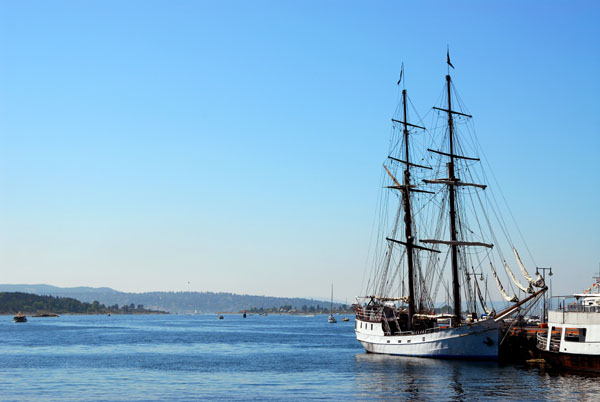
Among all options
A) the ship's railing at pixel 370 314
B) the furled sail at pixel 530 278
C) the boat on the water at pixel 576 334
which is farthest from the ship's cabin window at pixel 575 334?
the ship's railing at pixel 370 314

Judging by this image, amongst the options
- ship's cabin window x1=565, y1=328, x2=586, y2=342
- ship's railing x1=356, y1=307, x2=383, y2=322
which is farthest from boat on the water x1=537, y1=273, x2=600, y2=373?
ship's railing x1=356, y1=307, x2=383, y2=322

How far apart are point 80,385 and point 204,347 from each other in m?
61.6

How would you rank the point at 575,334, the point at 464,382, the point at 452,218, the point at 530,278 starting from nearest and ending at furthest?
1. the point at 464,382
2. the point at 575,334
3. the point at 530,278
4. the point at 452,218

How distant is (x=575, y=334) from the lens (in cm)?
6825

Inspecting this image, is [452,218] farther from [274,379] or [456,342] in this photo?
[274,379]

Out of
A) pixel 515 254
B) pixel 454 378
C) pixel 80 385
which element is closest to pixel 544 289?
pixel 515 254

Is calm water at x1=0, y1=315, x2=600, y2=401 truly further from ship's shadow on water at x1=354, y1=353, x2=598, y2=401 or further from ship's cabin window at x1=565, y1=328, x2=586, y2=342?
ship's cabin window at x1=565, y1=328, x2=586, y2=342

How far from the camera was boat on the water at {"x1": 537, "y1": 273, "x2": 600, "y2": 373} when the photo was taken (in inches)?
2601

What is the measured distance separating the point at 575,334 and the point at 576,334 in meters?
0.13

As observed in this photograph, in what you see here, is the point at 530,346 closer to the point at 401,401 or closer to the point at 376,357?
the point at 376,357

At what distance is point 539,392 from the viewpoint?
193ft

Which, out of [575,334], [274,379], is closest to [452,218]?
[575,334]

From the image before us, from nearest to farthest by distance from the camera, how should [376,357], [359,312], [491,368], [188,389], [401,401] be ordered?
[401,401] < [188,389] < [491,368] < [376,357] < [359,312]

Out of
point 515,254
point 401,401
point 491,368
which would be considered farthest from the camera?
point 515,254
